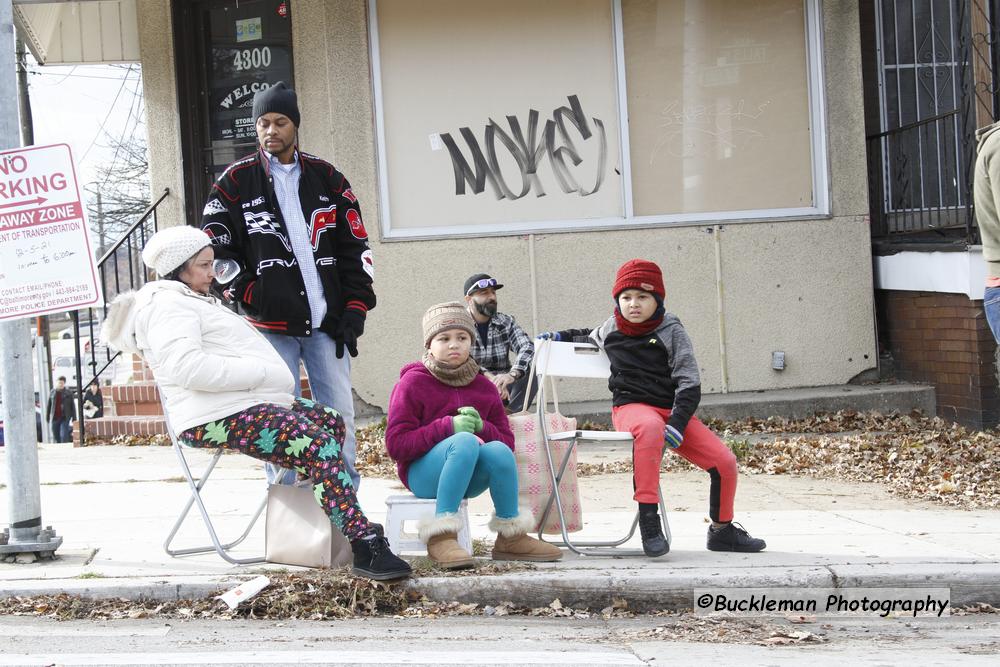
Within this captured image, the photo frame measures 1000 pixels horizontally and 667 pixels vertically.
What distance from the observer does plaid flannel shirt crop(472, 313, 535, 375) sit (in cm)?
820

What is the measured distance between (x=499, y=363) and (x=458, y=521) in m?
3.11

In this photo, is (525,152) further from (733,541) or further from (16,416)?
(16,416)

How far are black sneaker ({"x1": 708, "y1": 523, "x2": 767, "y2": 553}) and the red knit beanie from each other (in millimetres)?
1138

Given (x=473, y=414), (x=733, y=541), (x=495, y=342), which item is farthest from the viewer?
(x=495, y=342)

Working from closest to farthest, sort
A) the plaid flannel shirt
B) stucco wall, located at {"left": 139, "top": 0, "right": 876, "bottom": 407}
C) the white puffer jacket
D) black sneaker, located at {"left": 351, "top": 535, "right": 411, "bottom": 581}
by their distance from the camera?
black sneaker, located at {"left": 351, "top": 535, "right": 411, "bottom": 581} < the white puffer jacket < the plaid flannel shirt < stucco wall, located at {"left": 139, "top": 0, "right": 876, "bottom": 407}

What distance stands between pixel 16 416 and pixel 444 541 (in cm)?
214

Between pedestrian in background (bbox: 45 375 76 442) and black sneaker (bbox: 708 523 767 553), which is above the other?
black sneaker (bbox: 708 523 767 553)

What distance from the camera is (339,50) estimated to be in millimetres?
9852

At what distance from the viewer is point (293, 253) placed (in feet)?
18.7

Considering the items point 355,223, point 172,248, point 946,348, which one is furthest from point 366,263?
point 946,348

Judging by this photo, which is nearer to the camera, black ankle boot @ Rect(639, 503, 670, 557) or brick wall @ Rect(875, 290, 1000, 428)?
black ankle boot @ Rect(639, 503, 670, 557)

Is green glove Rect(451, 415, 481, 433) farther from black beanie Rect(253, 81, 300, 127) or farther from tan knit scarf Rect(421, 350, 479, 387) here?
black beanie Rect(253, 81, 300, 127)

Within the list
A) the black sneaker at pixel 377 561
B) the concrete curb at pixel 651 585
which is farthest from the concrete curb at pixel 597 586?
the black sneaker at pixel 377 561

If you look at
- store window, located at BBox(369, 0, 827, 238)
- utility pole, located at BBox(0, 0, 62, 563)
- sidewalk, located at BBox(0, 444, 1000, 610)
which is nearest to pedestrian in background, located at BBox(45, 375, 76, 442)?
store window, located at BBox(369, 0, 827, 238)
